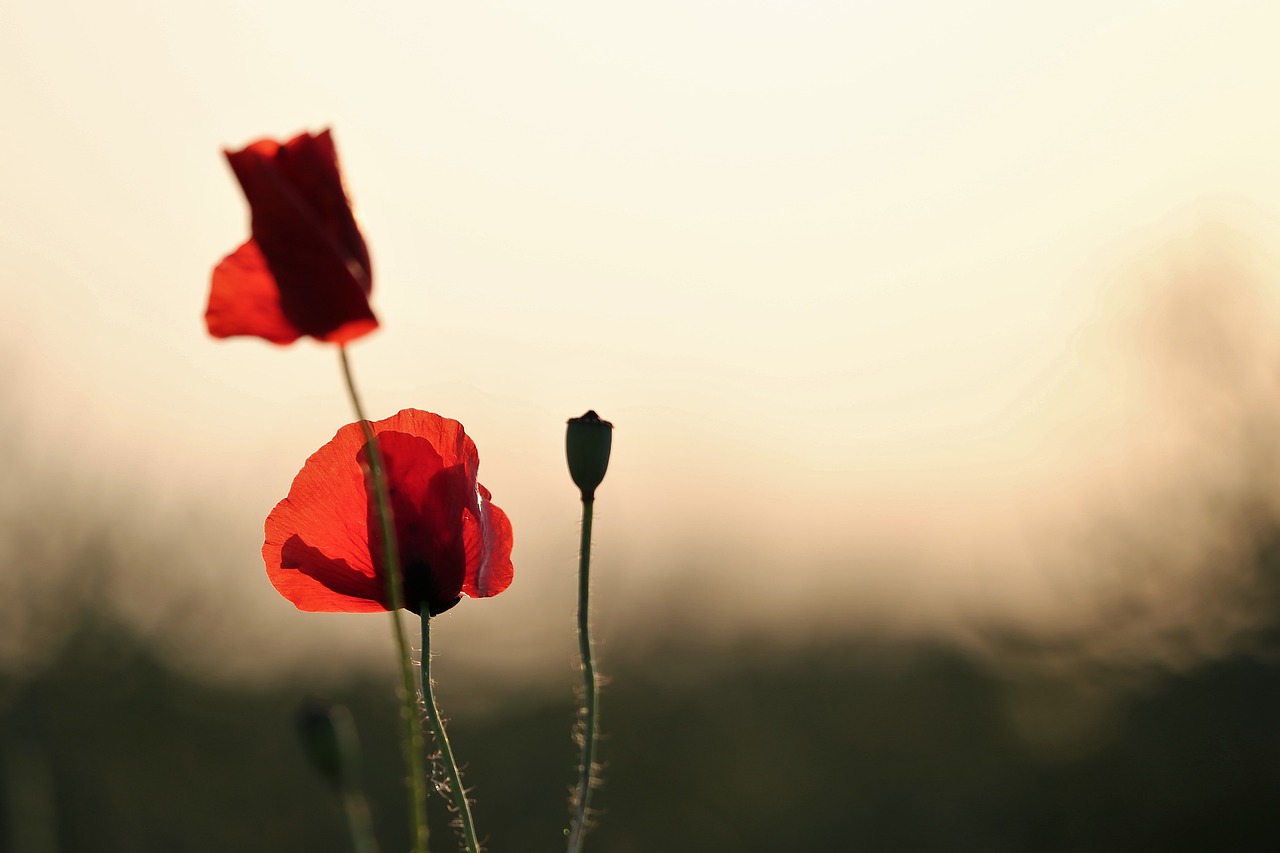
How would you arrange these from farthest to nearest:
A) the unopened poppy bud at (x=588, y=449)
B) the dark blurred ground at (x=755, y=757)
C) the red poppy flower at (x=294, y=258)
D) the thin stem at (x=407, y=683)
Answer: the dark blurred ground at (x=755, y=757)
the unopened poppy bud at (x=588, y=449)
the red poppy flower at (x=294, y=258)
the thin stem at (x=407, y=683)

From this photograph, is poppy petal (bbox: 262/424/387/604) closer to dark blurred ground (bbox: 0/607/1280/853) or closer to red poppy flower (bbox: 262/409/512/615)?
red poppy flower (bbox: 262/409/512/615)

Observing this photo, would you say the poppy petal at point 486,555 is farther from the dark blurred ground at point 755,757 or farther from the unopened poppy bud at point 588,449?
the dark blurred ground at point 755,757

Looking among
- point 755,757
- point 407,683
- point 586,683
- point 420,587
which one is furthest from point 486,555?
point 755,757

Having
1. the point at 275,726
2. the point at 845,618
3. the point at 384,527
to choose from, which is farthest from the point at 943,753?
the point at 384,527

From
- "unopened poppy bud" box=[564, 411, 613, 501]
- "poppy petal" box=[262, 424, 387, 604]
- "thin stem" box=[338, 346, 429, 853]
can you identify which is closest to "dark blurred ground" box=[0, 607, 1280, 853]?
"poppy petal" box=[262, 424, 387, 604]

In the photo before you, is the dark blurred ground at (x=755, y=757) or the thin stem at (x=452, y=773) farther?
the dark blurred ground at (x=755, y=757)

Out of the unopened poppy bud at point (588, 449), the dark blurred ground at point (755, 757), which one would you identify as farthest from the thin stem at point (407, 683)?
the dark blurred ground at point (755, 757)
